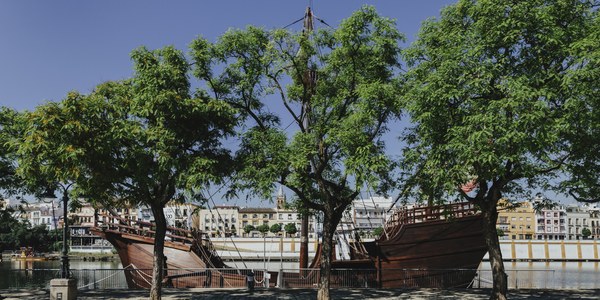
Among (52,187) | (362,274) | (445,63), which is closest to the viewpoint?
(445,63)

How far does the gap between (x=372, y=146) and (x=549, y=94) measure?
4.99 meters

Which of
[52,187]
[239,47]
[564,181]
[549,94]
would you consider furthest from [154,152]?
[564,181]

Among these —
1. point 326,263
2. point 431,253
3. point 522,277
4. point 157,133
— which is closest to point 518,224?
point 522,277

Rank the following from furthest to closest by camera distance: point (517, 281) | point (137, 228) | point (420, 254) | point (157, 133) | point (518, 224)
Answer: point (518, 224), point (517, 281), point (137, 228), point (420, 254), point (157, 133)

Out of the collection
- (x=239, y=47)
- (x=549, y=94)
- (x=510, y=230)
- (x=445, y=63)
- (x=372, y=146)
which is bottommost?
(x=510, y=230)

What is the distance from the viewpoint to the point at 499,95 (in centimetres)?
1496

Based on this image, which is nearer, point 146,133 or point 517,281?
point 146,133

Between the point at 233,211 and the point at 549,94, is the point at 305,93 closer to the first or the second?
the point at 549,94

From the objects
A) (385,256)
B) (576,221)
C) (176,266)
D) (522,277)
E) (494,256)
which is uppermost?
(494,256)

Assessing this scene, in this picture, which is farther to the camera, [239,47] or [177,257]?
[177,257]

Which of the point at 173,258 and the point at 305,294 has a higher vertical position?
the point at 173,258

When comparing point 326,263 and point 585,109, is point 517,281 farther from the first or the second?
point 585,109

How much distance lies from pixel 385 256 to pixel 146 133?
1520 cm

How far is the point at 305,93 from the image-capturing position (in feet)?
59.5
